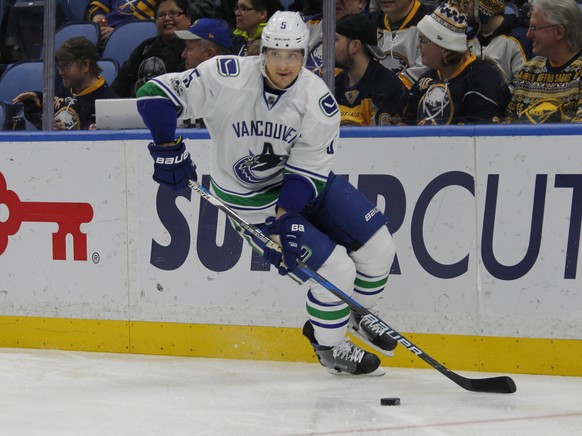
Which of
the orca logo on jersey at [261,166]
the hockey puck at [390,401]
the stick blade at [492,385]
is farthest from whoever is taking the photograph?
the orca logo on jersey at [261,166]

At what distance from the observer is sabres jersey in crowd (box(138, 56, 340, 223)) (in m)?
4.00

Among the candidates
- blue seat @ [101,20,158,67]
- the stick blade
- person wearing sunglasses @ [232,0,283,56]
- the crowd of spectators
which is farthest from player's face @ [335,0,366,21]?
the stick blade

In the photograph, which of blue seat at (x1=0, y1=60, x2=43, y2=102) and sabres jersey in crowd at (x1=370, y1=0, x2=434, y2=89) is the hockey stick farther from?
blue seat at (x1=0, y1=60, x2=43, y2=102)

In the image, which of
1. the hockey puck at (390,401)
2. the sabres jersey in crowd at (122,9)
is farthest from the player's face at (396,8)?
the hockey puck at (390,401)

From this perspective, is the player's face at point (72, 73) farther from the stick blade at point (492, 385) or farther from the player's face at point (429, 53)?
the stick blade at point (492, 385)

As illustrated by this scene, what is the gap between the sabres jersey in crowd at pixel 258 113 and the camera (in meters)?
4.00

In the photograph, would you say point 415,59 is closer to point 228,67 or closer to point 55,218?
point 228,67

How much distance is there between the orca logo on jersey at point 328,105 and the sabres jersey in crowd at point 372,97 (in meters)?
0.41

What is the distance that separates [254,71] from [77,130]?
43.9 inches

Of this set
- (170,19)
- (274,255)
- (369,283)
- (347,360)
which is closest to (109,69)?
(170,19)

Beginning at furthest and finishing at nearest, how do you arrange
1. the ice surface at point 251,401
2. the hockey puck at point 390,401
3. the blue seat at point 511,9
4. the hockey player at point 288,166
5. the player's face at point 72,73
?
the player's face at point 72,73
the blue seat at point 511,9
the hockey player at point 288,166
the hockey puck at point 390,401
the ice surface at point 251,401

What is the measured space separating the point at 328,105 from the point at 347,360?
936mm

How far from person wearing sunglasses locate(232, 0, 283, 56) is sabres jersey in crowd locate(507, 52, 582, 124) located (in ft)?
3.99

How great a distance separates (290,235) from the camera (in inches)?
154
